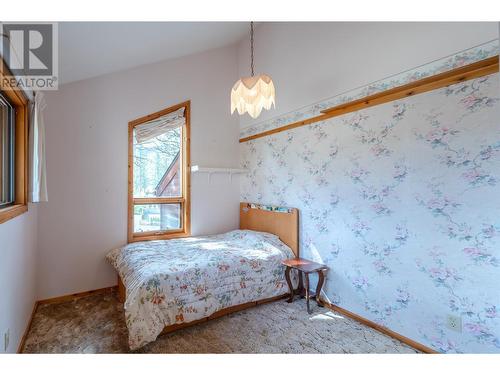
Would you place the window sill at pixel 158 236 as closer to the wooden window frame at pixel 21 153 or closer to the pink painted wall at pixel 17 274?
the pink painted wall at pixel 17 274

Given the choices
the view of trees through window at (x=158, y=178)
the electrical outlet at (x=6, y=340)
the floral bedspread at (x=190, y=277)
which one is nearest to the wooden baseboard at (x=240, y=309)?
the floral bedspread at (x=190, y=277)

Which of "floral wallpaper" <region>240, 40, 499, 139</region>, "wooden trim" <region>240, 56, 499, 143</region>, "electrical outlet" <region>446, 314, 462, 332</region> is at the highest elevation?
"floral wallpaper" <region>240, 40, 499, 139</region>

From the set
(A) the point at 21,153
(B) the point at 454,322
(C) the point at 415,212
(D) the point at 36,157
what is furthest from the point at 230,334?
(A) the point at 21,153

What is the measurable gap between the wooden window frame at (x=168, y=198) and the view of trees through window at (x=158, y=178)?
0.19ft

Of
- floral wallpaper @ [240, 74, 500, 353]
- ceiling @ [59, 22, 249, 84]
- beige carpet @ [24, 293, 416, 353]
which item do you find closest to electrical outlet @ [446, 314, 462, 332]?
floral wallpaper @ [240, 74, 500, 353]

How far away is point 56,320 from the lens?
97.6 inches

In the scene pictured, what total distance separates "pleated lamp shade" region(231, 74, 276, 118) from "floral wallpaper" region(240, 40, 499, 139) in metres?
0.89

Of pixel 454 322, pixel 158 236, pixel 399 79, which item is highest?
pixel 399 79

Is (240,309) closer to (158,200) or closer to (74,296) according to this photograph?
(158,200)

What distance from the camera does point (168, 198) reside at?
368 cm

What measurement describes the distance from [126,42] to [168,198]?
1.93 meters

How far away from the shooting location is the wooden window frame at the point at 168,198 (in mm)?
3354

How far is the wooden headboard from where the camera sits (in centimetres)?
314

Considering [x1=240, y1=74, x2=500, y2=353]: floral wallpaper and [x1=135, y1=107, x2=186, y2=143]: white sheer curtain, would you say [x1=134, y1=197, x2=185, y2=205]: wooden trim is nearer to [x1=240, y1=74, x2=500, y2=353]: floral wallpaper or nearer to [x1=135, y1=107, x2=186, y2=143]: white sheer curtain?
[x1=135, y1=107, x2=186, y2=143]: white sheer curtain
